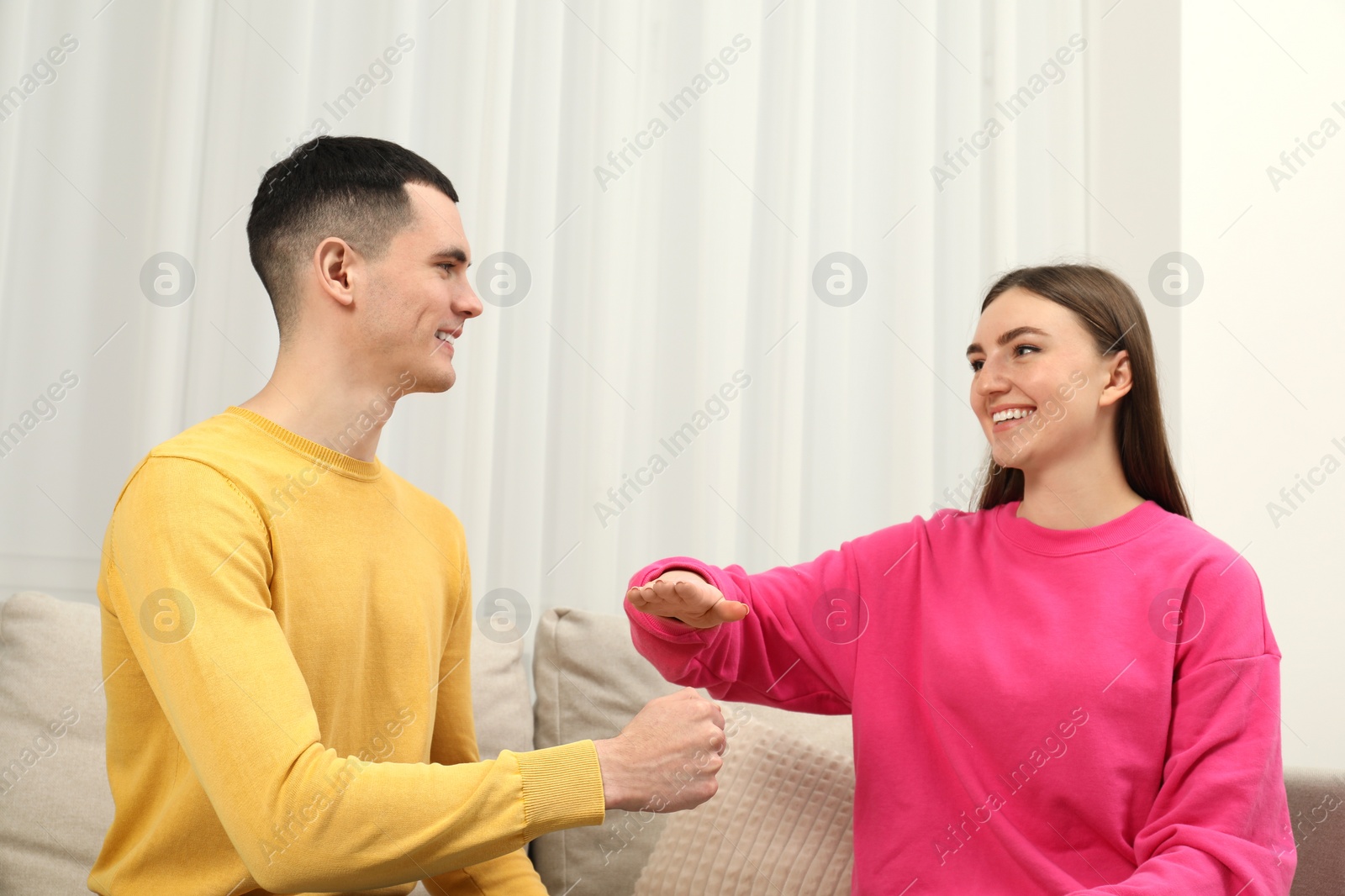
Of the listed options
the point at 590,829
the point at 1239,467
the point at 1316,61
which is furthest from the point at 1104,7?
the point at 590,829

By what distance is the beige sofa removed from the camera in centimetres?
140

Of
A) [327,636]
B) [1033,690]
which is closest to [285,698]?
[327,636]

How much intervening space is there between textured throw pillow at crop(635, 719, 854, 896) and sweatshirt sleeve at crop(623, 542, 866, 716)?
0.08m

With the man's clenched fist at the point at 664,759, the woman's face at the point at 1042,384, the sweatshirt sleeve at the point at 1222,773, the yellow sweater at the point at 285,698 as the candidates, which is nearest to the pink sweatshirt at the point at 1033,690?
the sweatshirt sleeve at the point at 1222,773

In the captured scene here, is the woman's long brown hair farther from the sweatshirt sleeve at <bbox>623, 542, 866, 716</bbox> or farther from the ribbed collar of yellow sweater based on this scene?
the ribbed collar of yellow sweater

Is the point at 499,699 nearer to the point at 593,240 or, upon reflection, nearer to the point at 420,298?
the point at 420,298

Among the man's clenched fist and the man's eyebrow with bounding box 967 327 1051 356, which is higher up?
the man's eyebrow with bounding box 967 327 1051 356

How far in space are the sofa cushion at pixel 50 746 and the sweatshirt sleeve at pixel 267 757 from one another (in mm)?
490

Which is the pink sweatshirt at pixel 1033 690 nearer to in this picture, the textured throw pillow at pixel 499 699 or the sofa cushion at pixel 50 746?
the textured throw pillow at pixel 499 699

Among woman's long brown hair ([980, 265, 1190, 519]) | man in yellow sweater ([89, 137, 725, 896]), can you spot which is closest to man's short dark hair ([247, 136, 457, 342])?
man in yellow sweater ([89, 137, 725, 896])

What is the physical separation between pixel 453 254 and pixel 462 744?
633 millimetres

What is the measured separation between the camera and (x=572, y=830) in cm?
169

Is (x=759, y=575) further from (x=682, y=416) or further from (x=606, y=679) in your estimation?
(x=682, y=416)

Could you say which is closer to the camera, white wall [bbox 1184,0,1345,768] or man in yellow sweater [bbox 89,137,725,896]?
man in yellow sweater [bbox 89,137,725,896]
